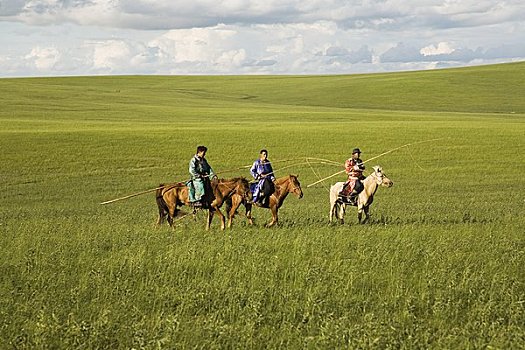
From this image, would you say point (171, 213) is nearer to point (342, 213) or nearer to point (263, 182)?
point (263, 182)

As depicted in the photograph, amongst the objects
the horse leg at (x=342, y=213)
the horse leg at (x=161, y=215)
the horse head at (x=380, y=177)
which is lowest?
the horse leg at (x=342, y=213)

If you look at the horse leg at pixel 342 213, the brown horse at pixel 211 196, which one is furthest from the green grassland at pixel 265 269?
the brown horse at pixel 211 196

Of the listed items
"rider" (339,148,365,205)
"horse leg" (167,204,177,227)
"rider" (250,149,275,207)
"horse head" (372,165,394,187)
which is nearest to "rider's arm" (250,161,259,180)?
"rider" (250,149,275,207)

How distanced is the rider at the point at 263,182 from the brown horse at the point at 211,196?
276 mm

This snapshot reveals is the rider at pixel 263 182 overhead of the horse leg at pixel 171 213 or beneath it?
overhead

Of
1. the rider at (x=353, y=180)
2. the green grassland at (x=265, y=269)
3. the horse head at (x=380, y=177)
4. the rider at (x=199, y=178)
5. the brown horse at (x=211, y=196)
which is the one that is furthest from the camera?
the rider at (x=353, y=180)

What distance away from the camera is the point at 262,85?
131625 mm

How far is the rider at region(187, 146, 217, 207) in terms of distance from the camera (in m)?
18.2

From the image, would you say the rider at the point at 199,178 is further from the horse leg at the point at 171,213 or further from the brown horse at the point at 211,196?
the horse leg at the point at 171,213

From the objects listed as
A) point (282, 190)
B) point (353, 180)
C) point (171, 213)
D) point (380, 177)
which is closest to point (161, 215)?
point (171, 213)

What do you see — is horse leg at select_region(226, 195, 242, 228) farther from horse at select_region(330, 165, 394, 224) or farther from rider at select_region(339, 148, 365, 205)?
rider at select_region(339, 148, 365, 205)

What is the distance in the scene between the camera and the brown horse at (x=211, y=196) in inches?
731

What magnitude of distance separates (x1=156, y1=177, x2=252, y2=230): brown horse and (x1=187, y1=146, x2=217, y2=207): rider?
7.2 inches

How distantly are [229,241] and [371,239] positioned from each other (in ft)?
9.39
